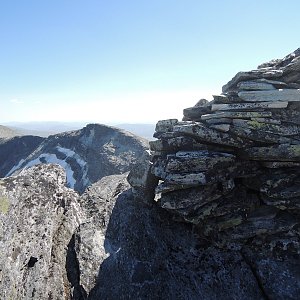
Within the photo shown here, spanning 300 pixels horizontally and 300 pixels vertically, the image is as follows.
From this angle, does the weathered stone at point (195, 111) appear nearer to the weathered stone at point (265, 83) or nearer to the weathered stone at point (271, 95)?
the weathered stone at point (271, 95)

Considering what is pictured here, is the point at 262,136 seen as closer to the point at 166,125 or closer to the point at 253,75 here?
the point at 253,75

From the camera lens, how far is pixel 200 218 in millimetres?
17859

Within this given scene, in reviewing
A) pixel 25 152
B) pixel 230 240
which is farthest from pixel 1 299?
pixel 25 152

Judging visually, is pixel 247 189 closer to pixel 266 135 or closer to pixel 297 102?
pixel 266 135

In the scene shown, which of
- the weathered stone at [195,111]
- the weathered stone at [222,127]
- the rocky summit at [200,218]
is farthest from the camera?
the weathered stone at [195,111]

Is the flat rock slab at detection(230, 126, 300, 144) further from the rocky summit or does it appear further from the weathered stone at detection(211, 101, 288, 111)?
the weathered stone at detection(211, 101, 288, 111)

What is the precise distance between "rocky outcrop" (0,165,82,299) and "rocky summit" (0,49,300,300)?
0.07 metres

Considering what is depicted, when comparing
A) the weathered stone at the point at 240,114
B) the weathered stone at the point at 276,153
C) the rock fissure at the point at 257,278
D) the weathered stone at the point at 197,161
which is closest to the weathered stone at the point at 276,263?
the rock fissure at the point at 257,278

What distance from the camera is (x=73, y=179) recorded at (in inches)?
4542

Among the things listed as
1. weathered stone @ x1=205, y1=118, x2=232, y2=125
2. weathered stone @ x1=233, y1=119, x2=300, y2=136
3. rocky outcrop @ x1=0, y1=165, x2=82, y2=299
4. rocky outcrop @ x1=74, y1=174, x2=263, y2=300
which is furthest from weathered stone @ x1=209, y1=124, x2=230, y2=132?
rocky outcrop @ x1=0, y1=165, x2=82, y2=299

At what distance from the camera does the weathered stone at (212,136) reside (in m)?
17.8

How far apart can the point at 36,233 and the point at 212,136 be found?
10.7 meters

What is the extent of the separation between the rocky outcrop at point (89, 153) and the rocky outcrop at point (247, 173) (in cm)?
7865

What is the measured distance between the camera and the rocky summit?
52.6 ft
